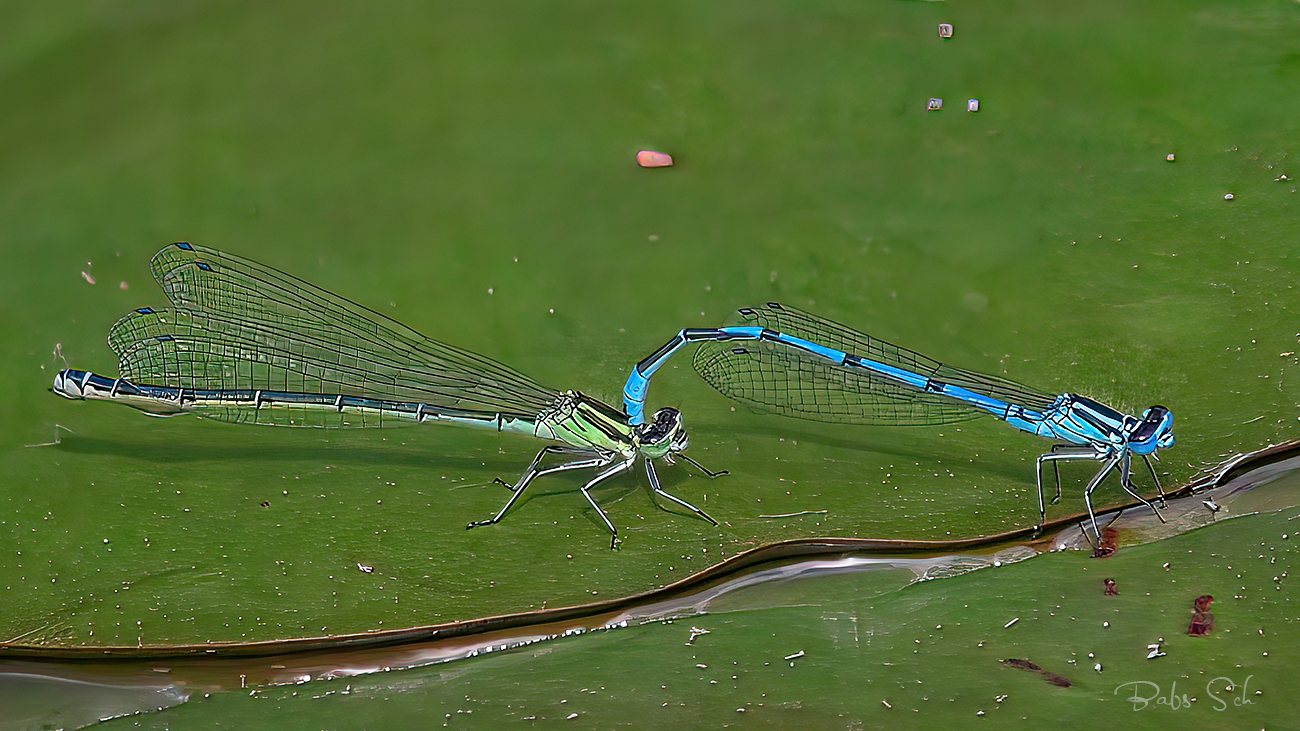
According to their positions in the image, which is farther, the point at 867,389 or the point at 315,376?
the point at 315,376

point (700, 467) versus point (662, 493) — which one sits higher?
point (700, 467)

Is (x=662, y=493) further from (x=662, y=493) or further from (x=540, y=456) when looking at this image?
(x=540, y=456)

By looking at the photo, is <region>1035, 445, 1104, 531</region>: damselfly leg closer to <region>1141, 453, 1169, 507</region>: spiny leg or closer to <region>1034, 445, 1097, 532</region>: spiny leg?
<region>1034, 445, 1097, 532</region>: spiny leg

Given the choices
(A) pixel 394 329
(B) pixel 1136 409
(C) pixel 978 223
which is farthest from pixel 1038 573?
(A) pixel 394 329

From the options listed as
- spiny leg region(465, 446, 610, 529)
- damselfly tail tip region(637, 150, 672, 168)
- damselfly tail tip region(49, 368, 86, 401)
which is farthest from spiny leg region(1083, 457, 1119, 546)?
damselfly tail tip region(49, 368, 86, 401)

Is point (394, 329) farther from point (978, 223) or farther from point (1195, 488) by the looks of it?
point (1195, 488)

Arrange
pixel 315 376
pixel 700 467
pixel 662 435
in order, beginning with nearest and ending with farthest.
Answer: pixel 662 435 → pixel 700 467 → pixel 315 376

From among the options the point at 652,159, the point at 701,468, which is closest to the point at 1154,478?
the point at 701,468
